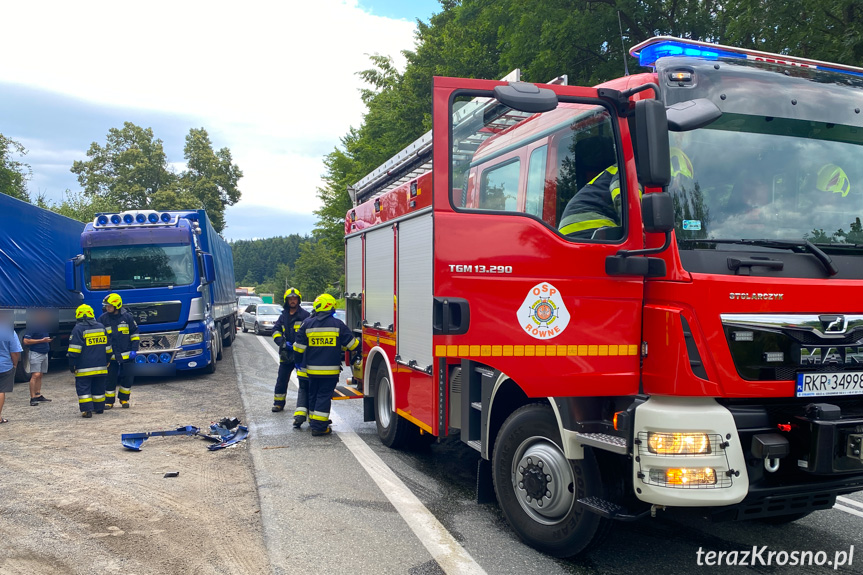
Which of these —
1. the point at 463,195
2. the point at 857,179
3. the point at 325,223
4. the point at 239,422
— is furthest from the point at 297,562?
the point at 325,223

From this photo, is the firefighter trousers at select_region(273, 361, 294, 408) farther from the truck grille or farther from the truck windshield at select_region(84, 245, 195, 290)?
the truck windshield at select_region(84, 245, 195, 290)

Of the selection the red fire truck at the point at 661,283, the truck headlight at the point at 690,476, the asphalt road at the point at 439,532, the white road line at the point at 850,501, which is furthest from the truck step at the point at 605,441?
the white road line at the point at 850,501

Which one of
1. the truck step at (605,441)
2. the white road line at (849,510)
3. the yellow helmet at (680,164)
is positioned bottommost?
the white road line at (849,510)

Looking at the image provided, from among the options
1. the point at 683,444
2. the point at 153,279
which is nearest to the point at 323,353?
the point at 683,444

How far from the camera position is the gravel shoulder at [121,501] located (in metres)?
3.98

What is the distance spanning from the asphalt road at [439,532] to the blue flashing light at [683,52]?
2675 millimetres

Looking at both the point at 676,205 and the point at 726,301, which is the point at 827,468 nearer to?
the point at 726,301

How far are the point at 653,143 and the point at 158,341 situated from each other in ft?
36.3

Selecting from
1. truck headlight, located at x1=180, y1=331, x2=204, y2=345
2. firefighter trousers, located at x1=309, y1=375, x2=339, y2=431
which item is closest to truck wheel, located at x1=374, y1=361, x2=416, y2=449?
firefighter trousers, located at x1=309, y1=375, x2=339, y2=431

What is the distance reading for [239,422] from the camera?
8.10 meters

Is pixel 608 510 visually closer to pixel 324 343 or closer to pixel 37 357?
pixel 324 343

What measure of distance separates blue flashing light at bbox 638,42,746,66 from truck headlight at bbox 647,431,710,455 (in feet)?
6.84

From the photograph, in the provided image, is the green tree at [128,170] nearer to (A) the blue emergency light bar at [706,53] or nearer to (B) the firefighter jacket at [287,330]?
(B) the firefighter jacket at [287,330]

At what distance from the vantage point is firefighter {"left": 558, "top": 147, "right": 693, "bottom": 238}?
3732 mm
